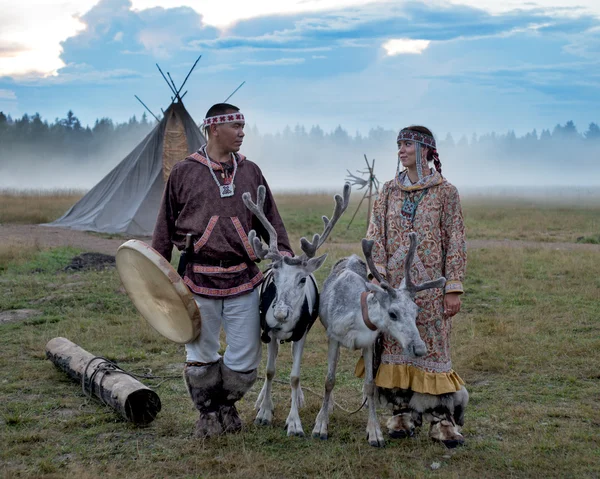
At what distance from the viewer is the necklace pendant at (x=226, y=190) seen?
416 centimetres

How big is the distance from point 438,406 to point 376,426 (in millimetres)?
402

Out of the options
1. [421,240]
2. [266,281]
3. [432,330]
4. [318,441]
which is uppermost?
[421,240]

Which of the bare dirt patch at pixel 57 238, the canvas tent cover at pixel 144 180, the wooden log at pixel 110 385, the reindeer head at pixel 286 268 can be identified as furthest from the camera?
the canvas tent cover at pixel 144 180

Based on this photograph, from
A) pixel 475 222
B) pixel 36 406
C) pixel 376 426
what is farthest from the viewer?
pixel 475 222

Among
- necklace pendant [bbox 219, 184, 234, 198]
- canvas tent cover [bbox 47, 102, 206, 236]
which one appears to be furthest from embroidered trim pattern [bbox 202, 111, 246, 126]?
canvas tent cover [bbox 47, 102, 206, 236]

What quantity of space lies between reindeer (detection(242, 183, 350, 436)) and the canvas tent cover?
11.9 meters

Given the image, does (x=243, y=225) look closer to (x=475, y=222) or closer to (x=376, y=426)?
(x=376, y=426)

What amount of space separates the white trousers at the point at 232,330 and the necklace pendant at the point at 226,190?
0.63 m

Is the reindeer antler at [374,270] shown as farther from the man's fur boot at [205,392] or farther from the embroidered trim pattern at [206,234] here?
the man's fur boot at [205,392]

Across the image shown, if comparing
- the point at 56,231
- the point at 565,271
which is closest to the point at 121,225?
the point at 56,231

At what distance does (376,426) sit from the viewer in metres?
4.10

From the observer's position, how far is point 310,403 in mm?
4871

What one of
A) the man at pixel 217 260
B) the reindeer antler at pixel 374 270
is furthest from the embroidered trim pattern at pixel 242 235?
the reindeer antler at pixel 374 270

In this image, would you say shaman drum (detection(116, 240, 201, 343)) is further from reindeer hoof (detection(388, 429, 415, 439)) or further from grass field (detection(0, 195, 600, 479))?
reindeer hoof (detection(388, 429, 415, 439))
